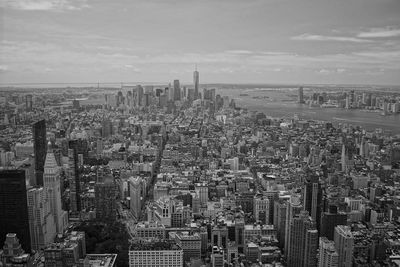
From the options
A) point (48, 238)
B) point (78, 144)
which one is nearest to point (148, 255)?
point (48, 238)

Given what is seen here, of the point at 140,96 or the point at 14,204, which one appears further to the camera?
the point at 140,96

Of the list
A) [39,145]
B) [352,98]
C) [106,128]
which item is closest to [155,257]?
[39,145]

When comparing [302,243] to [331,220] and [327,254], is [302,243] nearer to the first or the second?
[327,254]

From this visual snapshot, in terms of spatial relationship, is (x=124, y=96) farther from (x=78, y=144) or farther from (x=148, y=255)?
(x=148, y=255)

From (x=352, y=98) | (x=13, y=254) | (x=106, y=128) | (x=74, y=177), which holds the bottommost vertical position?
(x=13, y=254)

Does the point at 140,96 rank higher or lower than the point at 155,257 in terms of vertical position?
higher

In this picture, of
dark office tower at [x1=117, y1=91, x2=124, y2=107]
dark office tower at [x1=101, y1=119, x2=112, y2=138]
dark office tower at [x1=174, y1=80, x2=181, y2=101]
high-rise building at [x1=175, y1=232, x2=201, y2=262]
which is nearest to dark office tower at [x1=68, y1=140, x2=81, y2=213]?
dark office tower at [x1=117, y1=91, x2=124, y2=107]

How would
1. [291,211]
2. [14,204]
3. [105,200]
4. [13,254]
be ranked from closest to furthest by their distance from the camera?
[13,254]
[14,204]
[291,211]
[105,200]

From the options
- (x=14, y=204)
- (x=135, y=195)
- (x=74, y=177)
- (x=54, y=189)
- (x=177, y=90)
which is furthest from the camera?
(x=177, y=90)
